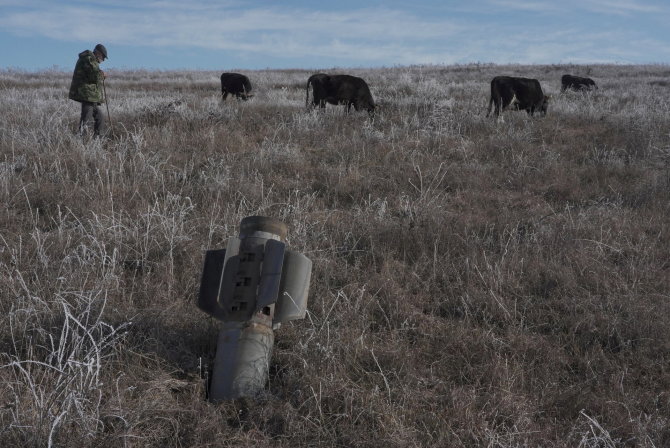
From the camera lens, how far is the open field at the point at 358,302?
260cm

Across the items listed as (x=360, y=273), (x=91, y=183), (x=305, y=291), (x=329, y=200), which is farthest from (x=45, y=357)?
(x=329, y=200)

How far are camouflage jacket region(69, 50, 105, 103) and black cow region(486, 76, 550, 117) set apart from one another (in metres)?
7.94

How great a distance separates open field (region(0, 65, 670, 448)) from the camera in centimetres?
260

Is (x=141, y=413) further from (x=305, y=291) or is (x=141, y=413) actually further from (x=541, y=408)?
(x=541, y=408)

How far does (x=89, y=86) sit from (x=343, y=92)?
5.51 metres

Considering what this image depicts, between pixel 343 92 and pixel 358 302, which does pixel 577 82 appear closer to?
pixel 343 92

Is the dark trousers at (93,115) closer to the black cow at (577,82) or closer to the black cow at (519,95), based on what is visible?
the black cow at (519,95)

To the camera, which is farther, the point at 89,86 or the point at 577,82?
the point at 577,82

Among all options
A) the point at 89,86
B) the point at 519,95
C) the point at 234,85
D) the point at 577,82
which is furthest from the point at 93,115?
the point at 577,82

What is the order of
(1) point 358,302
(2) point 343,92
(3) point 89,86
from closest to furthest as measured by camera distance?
1. (1) point 358,302
2. (3) point 89,86
3. (2) point 343,92

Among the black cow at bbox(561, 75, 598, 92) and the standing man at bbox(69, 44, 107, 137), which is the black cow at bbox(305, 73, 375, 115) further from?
the black cow at bbox(561, 75, 598, 92)

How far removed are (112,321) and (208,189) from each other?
266 cm

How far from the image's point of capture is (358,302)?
3.55 metres

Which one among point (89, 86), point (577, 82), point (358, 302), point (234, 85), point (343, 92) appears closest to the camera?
point (358, 302)
